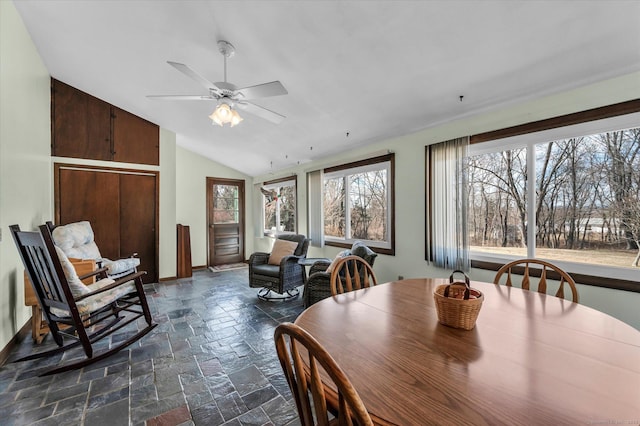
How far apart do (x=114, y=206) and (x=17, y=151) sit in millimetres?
1886

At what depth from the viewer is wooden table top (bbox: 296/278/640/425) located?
649mm

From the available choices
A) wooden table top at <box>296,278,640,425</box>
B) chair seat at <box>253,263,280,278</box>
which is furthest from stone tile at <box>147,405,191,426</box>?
chair seat at <box>253,263,280,278</box>

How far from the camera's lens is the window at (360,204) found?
3.67 m

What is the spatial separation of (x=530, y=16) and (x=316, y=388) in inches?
90.8

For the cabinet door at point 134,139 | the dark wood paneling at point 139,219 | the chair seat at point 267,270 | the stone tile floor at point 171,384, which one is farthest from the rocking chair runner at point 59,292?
the cabinet door at point 134,139

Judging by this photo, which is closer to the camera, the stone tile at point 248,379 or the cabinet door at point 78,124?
the stone tile at point 248,379

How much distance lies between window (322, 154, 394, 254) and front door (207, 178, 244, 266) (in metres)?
2.96

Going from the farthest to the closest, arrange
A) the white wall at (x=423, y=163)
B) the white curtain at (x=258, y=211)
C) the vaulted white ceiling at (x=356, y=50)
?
the white curtain at (x=258, y=211)
the white wall at (x=423, y=163)
the vaulted white ceiling at (x=356, y=50)

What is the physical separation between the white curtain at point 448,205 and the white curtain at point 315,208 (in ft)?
6.77

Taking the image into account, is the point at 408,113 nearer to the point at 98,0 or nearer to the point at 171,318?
the point at 98,0

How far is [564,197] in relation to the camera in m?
2.29

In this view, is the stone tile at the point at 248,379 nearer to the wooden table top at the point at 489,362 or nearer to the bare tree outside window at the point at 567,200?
the wooden table top at the point at 489,362

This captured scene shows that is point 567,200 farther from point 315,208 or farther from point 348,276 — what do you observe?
point 315,208

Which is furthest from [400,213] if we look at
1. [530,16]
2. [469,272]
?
[530,16]
